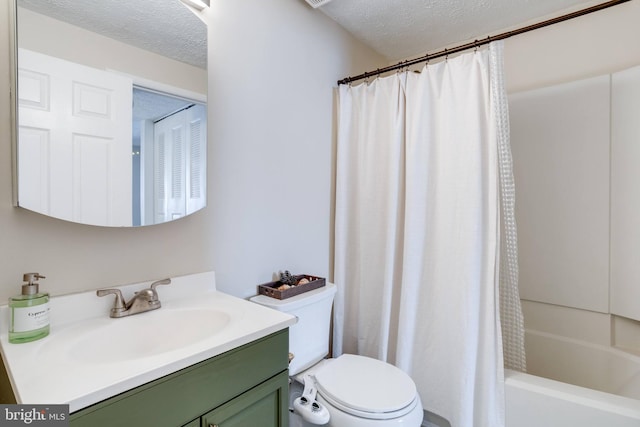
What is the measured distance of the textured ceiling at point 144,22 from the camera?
973 millimetres

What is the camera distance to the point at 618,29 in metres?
1.77

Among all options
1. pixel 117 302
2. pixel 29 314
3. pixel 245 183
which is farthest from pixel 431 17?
pixel 29 314

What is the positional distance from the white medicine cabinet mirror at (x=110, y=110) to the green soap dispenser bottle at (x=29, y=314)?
0.73ft

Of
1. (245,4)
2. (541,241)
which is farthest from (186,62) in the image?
(541,241)

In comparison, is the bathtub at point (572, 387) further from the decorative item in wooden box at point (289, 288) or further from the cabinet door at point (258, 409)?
the cabinet door at point (258, 409)

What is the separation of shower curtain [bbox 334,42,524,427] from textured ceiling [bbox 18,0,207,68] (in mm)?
979

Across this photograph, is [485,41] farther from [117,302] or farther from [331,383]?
[117,302]

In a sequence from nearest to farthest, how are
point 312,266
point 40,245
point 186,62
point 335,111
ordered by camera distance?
point 40,245
point 186,62
point 312,266
point 335,111

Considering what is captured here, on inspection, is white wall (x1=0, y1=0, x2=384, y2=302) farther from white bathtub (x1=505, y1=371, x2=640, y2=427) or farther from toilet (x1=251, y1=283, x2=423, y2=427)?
white bathtub (x1=505, y1=371, x2=640, y2=427)

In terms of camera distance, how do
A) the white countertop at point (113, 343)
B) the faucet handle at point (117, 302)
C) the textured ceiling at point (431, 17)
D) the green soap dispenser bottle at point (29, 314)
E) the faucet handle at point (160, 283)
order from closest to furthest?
the white countertop at point (113, 343) → the green soap dispenser bottle at point (29, 314) → the faucet handle at point (117, 302) → the faucet handle at point (160, 283) → the textured ceiling at point (431, 17)

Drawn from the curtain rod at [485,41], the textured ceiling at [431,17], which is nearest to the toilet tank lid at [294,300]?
the curtain rod at [485,41]

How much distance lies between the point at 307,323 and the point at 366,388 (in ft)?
1.26

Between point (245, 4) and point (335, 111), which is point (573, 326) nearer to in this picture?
point (335, 111)

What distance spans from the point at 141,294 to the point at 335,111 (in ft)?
5.05
